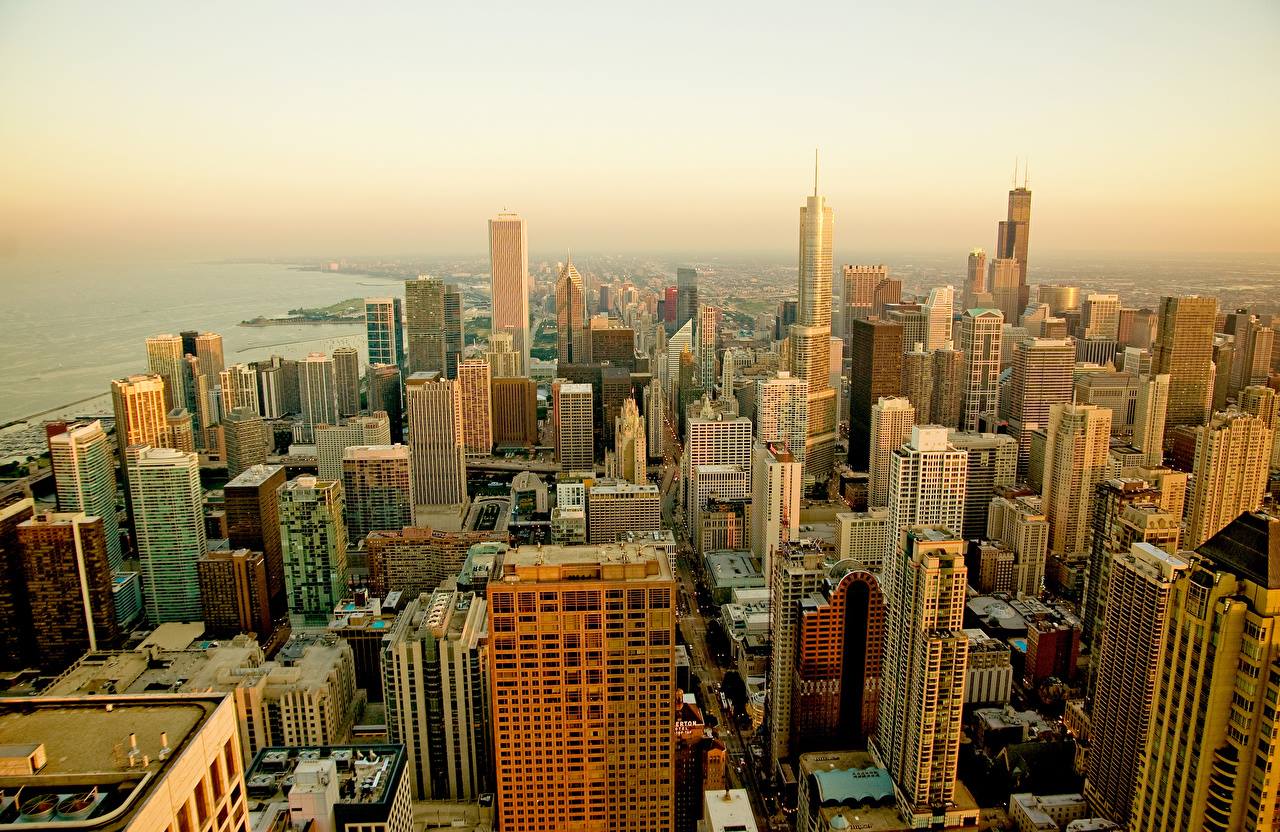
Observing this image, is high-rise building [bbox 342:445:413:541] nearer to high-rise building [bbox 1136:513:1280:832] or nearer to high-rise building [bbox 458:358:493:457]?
high-rise building [bbox 458:358:493:457]

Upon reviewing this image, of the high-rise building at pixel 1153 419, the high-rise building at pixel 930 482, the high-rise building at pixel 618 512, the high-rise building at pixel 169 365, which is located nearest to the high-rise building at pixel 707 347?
the high-rise building at pixel 618 512

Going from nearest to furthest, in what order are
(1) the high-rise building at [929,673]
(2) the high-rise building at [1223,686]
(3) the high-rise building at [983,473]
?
1. (2) the high-rise building at [1223,686]
2. (1) the high-rise building at [929,673]
3. (3) the high-rise building at [983,473]

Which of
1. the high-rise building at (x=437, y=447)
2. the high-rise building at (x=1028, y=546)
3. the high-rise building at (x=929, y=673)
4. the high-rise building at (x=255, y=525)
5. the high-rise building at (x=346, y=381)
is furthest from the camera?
the high-rise building at (x=346, y=381)

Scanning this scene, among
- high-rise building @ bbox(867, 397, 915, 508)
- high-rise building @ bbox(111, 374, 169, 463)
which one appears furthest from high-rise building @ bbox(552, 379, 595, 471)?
high-rise building @ bbox(111, 374, 169, 463)

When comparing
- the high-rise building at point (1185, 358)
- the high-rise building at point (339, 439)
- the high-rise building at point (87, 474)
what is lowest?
the high-rise building at point (339, 439)

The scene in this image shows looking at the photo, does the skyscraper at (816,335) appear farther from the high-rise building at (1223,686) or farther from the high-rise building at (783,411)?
the high-rise building at (1223,686)

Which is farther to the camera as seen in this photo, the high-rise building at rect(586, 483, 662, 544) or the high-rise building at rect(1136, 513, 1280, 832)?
the high-rise building at rect(586, 483, 662, 544)

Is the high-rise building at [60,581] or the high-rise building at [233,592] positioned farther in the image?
the high-rise building at [233,592]
